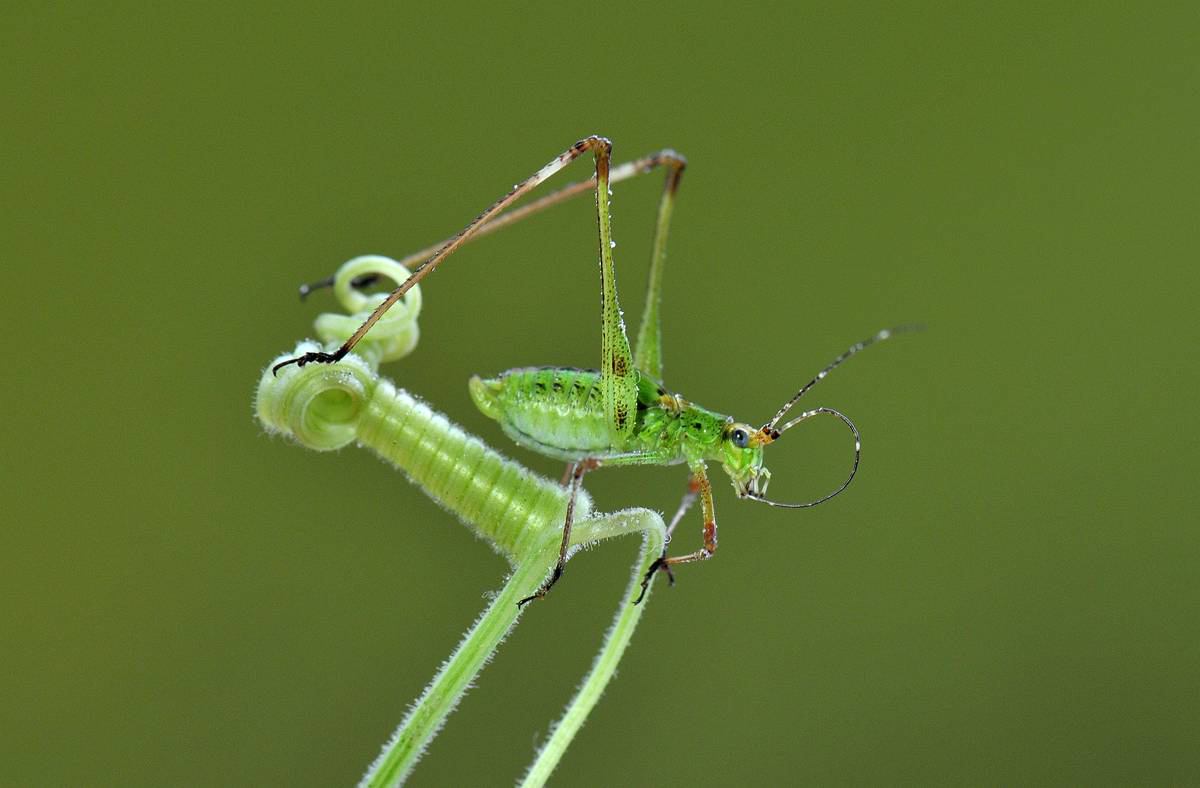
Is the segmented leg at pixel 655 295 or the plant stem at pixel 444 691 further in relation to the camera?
the segmented leg at pixel 655 295

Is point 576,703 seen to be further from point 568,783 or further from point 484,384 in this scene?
point 568,783

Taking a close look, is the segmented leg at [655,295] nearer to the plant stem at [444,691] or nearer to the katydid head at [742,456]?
the katydid head at [742,456]

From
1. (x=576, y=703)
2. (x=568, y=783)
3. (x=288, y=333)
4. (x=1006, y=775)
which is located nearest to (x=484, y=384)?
(x=576, y=703)

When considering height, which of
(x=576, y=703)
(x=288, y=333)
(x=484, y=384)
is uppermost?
(x=288, y=333)

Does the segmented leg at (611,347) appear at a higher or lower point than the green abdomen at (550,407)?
higher

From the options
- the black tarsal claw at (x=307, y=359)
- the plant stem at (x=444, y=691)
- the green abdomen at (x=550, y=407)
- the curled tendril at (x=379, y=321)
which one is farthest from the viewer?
the green abdomen at (x=550, y=407)

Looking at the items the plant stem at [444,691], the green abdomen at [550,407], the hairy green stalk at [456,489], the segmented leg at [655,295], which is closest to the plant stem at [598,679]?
the hairy green stalk at [456,489]

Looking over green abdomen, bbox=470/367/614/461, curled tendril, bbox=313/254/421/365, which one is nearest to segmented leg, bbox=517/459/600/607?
green abdomen, bbox=470/367/614/461
